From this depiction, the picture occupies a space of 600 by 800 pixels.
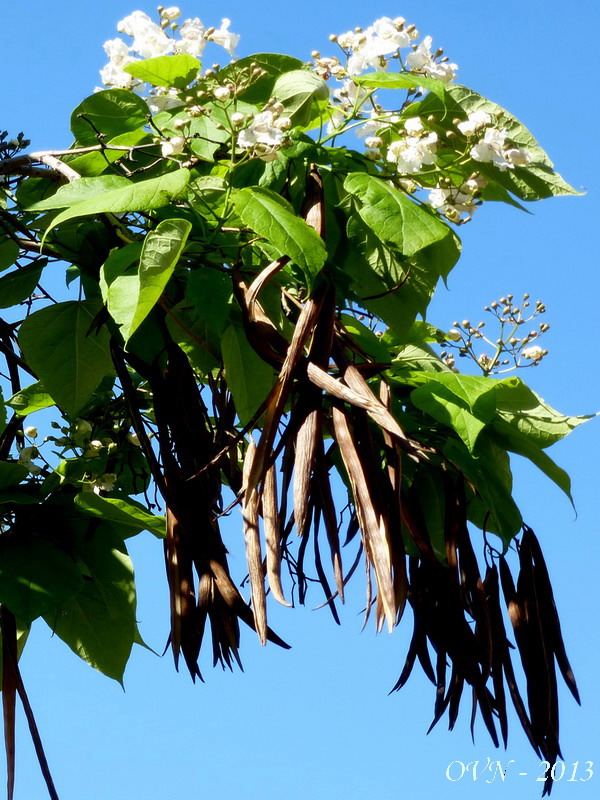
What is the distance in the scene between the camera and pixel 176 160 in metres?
1.05

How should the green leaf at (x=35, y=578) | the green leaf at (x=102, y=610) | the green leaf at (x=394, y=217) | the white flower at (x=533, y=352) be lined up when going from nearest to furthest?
the green leaf at (x=394, y=217)
the green leaf at (x=35, y=578)
the green leaf at (x=102, y=610)
the white flower at (x=533, y=352)

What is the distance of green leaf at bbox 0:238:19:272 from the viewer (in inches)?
45.0

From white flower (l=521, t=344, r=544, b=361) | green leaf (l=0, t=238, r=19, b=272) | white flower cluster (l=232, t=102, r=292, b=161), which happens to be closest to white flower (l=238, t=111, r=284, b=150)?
white flower cluster (l=232, t=102, r=292, b=161)

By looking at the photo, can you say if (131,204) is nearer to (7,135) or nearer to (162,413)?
(162,413)

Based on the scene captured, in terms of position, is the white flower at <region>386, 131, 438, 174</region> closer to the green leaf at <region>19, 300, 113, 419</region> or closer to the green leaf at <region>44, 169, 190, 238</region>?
the green leaf at <region>44, 169, 190, 238</region>

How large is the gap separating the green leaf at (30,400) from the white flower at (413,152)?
54 centimetres

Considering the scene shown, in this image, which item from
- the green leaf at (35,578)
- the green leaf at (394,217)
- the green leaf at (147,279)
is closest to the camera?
the green leaf at (147,279)

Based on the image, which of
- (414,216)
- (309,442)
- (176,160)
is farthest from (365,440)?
(176,160)

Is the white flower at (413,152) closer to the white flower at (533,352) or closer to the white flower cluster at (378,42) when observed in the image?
the white flower cluster at (378,42)

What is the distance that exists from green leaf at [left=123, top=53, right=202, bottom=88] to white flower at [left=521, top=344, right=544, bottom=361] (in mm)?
742

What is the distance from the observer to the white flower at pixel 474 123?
1075 millimetres

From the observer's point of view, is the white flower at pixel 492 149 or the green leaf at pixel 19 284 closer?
the white flower at pixel 492 149

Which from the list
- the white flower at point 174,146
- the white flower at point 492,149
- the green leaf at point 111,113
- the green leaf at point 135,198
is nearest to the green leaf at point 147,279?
the green leaf at point 135,198

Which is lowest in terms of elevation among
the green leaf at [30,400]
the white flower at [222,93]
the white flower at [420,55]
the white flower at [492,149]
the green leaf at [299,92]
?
the green leaf at [30,400]
